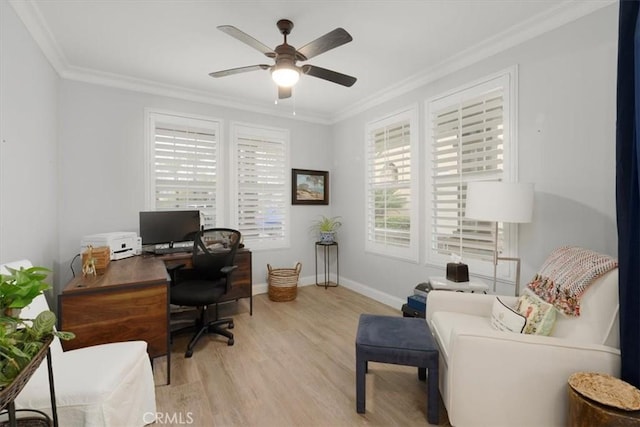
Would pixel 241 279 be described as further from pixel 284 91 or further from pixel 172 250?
pixel 284 91

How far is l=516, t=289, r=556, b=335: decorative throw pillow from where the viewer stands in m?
1.63

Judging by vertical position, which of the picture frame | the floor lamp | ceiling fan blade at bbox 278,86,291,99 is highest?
ceiling fan blade at bbox 278,86,291,99

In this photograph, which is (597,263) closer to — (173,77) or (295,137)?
(295,137)

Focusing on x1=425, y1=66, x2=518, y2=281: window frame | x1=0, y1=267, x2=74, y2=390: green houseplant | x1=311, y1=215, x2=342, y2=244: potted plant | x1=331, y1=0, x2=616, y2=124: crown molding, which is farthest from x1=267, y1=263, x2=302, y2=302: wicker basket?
x1=0, y1=267, x2=74, y2=390: green houseplant

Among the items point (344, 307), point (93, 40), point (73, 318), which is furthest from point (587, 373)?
point (93, 40)

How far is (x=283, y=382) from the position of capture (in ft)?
6.92

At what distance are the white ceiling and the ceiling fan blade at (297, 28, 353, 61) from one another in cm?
34

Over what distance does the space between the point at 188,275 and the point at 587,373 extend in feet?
10.1

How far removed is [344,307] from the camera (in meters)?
3.62

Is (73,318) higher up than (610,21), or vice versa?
(610,21)

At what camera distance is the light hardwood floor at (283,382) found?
1.77 m

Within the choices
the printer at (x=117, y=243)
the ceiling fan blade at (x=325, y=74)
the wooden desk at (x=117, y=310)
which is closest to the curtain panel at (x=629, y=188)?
the ceiling fan blade at (x=325, y=74)

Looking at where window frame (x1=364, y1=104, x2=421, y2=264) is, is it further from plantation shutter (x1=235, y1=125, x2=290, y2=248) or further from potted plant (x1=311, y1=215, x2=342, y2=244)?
plantation shutter (x1=235, y1=125, x2=290, y2=248)

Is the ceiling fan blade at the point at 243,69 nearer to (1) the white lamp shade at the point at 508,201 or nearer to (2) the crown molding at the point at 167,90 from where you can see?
(2) the crown molding at the point at 167,90
